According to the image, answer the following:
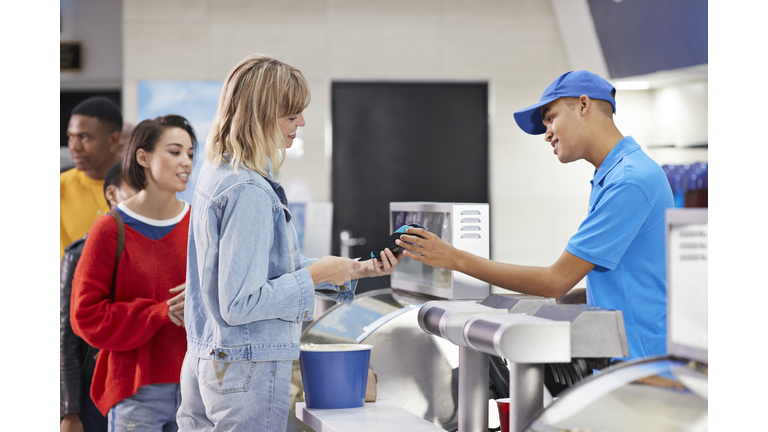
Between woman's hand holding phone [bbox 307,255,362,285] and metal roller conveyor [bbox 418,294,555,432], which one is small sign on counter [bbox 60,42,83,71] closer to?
woman's hand holding phone [bbox 307,255,362,285]

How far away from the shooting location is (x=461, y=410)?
1385 millimetres

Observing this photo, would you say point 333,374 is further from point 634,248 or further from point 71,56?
point 71,56

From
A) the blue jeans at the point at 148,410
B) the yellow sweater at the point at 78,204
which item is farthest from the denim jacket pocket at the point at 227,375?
the yellow sweater at the point at 78,204

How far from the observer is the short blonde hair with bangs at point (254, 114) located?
1.36 m

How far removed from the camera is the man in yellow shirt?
2.96 metres

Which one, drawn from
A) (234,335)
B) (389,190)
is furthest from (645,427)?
(389,190)

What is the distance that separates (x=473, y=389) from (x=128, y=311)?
101 cm

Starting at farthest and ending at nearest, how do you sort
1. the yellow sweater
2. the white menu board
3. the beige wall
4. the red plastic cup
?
the beige wall < the yellow sweater < the red plastic cup < the white menu board

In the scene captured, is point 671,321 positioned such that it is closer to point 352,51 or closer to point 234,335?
point 234,335

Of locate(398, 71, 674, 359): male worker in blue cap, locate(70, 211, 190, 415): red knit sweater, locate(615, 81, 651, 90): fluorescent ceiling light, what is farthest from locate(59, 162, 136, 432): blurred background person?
locate(615, 81, 651, 90): fluorescent ceiling light

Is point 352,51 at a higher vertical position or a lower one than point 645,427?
higher

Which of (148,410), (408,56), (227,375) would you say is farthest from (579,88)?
(408,56)

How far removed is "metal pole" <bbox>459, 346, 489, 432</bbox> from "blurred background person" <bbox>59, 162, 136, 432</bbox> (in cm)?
147

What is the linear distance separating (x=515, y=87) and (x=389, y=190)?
1348 mm
